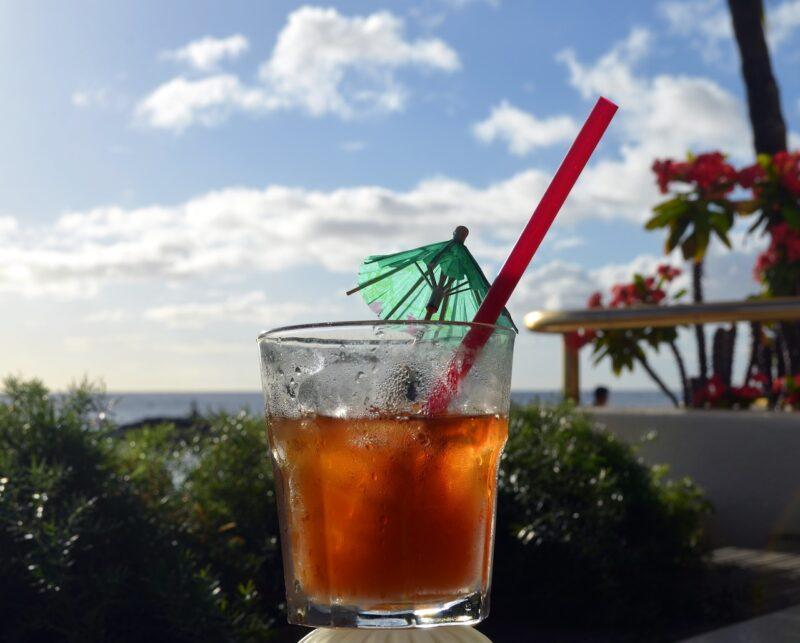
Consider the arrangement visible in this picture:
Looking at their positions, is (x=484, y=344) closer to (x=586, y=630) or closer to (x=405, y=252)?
(x=405, y=252)

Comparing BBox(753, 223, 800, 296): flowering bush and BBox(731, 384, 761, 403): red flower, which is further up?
BBox(753, 223, 800, 296): flowering bush

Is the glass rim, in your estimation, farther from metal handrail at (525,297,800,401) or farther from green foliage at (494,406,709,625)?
metal handrail at (525,297,800,401)

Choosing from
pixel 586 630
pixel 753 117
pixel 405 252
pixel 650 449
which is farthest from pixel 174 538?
pixel 753 117

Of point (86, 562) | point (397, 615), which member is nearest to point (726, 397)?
point (86, 562)

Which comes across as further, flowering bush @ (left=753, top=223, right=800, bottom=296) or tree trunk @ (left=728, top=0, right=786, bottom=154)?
tree trunk @ (left=728, top=0, right=786, bottom=154)

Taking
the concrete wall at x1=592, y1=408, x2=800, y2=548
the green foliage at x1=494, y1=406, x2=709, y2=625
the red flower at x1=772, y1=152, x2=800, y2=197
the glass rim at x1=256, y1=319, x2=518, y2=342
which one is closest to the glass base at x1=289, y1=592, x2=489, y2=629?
the glass rim at x1=256, y1=319, x2=518, y2=342

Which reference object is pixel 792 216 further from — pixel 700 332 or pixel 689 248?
pixel 700 332
